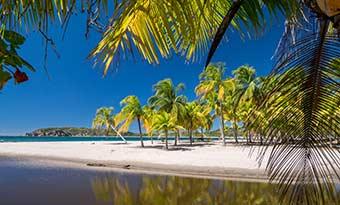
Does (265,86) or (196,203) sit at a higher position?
(265,86)

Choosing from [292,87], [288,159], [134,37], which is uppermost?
[134,37]

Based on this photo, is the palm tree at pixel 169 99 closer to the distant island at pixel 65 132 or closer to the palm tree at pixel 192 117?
the palm tree at pixel 192 117

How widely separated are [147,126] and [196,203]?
83.7 ft

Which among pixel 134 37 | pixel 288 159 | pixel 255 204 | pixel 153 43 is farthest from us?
pixel 255 204

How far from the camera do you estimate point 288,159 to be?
2689 mm

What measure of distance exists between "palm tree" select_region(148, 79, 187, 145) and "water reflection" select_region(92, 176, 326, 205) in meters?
18.4

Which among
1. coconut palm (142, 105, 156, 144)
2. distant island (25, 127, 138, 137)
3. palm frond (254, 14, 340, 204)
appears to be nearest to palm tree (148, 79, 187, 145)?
coconut palm (142, 105, 156, 144)

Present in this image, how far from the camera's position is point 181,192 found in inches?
464

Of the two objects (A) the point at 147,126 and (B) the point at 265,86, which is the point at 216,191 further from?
(A) the point at 147,126

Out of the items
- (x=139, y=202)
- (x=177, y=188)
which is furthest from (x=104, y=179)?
(x=139, y=202)

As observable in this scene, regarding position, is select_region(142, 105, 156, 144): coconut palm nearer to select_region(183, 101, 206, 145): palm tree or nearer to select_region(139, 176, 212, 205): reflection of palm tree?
select_region(183, 101, 206, 145): palm tree

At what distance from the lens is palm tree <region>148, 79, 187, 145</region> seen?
33466 mm

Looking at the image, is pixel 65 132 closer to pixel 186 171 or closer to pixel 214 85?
pixel 214 85

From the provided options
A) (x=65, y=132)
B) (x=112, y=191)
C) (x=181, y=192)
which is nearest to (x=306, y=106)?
(x=181, y=192)
